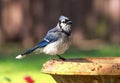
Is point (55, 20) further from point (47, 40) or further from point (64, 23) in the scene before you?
point (64, 23)

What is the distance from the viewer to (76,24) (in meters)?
16.2

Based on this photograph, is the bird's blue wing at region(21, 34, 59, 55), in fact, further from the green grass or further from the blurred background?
the blurred background

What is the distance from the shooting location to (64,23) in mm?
5844

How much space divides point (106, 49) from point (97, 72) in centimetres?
1057

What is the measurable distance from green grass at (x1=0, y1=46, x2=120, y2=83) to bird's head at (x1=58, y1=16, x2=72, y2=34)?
328 centimetres

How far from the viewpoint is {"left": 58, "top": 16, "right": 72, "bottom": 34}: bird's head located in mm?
5770

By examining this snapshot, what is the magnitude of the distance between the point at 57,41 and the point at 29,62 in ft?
22.8

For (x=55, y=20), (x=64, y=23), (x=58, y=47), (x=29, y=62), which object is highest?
(x=64, y=23)

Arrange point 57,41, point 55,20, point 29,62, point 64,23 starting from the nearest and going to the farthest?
point 64,23 → point 57,41 → point 29,62 → point 55,20

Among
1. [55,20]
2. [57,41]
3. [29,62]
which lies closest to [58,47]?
[57,41]

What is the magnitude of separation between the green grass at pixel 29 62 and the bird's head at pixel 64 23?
10.7 feet

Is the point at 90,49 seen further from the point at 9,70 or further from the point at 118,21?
the point at 9,70

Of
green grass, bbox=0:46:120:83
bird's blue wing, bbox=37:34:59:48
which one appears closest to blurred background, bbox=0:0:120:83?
green grass, bbox=0:46:120:83

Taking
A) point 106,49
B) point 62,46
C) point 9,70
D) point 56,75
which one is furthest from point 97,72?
point 106,49
